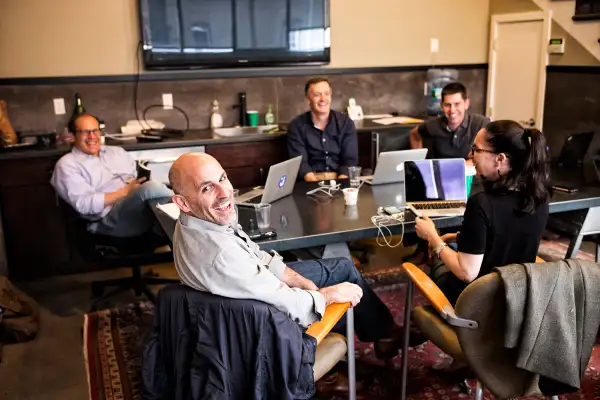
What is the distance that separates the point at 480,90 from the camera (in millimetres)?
5559

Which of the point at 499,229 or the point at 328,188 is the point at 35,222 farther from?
the point at 499,229

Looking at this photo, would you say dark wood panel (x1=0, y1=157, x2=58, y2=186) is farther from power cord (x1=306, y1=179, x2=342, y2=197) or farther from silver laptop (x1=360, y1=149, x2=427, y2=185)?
silver laptop (x1=360, y1=149, x2=427, y2=185)

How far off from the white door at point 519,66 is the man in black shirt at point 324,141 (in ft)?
6.42

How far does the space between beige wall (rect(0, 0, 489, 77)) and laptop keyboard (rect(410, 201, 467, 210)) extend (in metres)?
2.62

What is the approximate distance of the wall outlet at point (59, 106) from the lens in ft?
14.2

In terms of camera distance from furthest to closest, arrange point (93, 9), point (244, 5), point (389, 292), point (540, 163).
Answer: point (244, 5) < point (93, 9) < point (389, 292) < point (540, 163)

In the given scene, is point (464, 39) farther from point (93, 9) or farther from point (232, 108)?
point (93, 9)

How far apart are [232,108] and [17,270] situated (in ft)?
6.43

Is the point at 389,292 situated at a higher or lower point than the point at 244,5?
lower

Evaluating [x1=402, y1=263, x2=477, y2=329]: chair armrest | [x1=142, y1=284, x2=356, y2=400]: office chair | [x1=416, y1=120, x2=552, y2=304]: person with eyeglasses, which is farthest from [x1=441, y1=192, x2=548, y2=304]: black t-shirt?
[x1=142, y1=284, x2=356, y2=400]: office chair

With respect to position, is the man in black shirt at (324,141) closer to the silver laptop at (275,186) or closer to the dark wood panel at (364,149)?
the dark wood panel at (364,149)

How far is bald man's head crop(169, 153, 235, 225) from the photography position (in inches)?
75.1

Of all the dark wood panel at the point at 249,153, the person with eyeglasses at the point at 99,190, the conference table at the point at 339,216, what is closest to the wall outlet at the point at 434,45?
the dark wood panel at the point at 249,153

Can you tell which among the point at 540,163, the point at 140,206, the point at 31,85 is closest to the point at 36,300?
the point at 140,206
